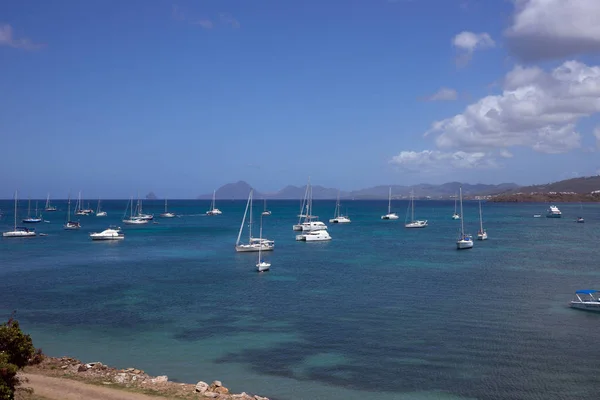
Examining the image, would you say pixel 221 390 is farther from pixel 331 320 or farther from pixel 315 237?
pixel 315 237

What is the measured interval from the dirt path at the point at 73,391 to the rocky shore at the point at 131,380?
0.68m

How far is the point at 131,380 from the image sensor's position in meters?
24.2

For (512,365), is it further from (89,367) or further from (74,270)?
(74,270)

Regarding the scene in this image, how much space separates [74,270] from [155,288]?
59.4 ft

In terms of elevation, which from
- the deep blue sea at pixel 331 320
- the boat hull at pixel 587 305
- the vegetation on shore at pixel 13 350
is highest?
the vegetation on shore at pixel 13 350

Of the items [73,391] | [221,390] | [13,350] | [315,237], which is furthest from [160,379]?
[315,237]

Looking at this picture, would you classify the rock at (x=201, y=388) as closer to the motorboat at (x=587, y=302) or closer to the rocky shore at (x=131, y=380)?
the rocky shore at (x=131, y=380)

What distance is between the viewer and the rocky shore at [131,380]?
74.3ft

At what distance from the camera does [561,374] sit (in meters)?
27.0

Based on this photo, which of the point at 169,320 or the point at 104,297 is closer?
the point at 169,320

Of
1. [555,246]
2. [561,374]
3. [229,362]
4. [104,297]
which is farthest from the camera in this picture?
[555,246]

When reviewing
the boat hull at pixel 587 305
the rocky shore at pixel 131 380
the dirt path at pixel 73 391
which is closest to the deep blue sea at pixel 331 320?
the boat hull at pixel 587 305

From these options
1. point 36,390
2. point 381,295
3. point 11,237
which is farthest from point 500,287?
point 11,237

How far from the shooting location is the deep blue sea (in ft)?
87.5
